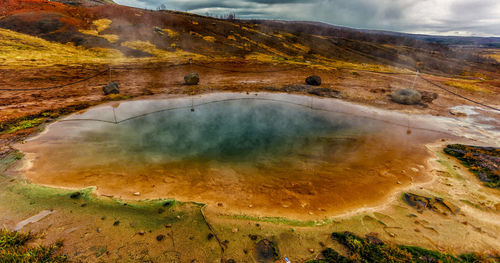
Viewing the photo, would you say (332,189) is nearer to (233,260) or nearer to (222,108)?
(233,260)

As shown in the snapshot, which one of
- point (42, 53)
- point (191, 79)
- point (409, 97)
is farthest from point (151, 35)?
point (409, 97)

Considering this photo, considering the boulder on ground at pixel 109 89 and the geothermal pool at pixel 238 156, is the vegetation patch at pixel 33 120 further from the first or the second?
the boulder on ground at pixel 109 89

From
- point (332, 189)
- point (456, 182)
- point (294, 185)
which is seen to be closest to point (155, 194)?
point (294, 185)

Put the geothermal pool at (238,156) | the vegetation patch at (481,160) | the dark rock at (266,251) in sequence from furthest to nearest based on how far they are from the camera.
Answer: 1. the vegetation patch at (481,160)
2. the geothermal pool at (238,156)
3. the dark rock at (266,251)

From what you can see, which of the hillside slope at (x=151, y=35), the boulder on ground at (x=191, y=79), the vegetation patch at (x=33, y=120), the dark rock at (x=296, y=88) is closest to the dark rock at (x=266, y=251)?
the vegetation patch at (x=33, y=120)

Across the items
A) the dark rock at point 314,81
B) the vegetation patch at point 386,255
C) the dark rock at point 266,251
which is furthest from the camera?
the dark rock at point 314,81

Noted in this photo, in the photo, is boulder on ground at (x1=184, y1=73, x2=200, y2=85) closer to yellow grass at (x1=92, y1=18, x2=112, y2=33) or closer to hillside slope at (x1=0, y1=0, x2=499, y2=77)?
hillside slope at (x1=0, y1=0, x2=499, y2=77)

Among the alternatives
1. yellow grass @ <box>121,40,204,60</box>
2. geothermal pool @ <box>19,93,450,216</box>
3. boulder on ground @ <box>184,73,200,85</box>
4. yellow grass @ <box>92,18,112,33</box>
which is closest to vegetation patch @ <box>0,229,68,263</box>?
geothermal pool @ <box>19,93,450,216</box>
